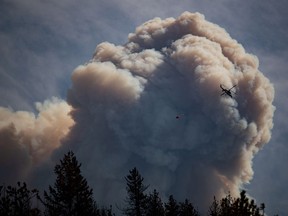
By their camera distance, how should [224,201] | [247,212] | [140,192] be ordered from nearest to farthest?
1. [247,212]
2. [224,201]
3. [140,192]

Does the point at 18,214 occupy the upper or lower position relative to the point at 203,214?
lower

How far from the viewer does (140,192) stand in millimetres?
44312

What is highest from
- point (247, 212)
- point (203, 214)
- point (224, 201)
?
point (203, 214)

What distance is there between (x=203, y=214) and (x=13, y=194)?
65.5 meters

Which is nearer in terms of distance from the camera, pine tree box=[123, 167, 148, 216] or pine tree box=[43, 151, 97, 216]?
pine tree box=[43, 151, 97, 216]

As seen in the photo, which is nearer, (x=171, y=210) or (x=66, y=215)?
(x=66, y=215)

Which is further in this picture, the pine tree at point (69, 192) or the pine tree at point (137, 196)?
the pine tree at point (137, 196)

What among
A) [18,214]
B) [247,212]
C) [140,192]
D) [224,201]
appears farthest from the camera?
[140,192]

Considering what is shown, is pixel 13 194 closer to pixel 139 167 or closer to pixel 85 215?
pixel 85 215

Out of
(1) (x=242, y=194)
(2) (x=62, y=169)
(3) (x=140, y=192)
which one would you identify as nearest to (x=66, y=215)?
(2) (x=62, y=169)

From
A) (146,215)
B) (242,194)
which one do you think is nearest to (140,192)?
(146,215)

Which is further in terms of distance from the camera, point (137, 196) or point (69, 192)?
point (137, 196)

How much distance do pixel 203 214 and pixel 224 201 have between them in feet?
239

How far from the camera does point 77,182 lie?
3716 cm
